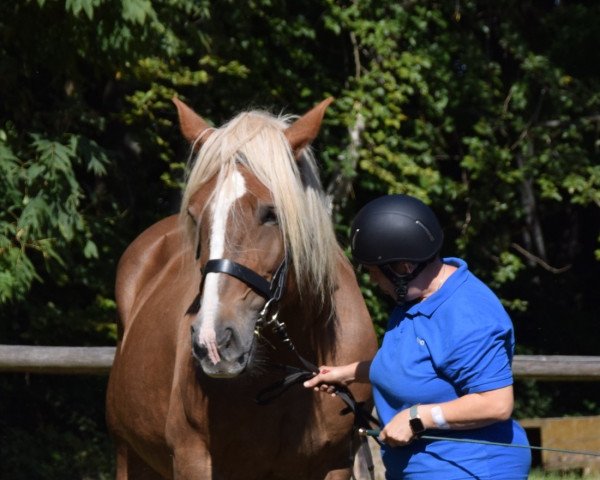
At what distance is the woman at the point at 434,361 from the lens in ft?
9.78

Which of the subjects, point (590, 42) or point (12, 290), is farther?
point (590, 42)

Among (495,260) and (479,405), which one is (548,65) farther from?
(479,405)

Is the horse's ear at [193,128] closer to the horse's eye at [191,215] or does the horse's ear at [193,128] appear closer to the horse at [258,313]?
the horse at [258,313]

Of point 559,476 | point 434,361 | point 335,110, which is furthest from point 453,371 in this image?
point 335,110

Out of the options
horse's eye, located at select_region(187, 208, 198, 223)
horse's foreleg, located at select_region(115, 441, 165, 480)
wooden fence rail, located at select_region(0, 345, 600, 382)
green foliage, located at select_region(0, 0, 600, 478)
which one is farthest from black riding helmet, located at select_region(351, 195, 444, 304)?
green foliage, located at select_region(0, 0, 600, 478)

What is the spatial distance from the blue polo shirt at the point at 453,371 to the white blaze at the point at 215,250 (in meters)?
0.54

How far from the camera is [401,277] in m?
3.17

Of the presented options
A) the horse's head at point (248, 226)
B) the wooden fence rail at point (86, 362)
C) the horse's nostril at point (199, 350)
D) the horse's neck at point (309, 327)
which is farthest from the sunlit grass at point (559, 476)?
the horse's nostril at point (199, 350)

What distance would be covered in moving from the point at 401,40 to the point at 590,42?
6.18 feet

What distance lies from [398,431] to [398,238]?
53 cm

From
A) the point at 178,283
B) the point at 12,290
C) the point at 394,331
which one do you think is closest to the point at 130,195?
the point at 12,290

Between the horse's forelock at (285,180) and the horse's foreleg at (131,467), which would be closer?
the horse's forelock at (285,180)

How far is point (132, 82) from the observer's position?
30.6ft

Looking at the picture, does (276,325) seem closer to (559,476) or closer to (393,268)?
(393,268)
